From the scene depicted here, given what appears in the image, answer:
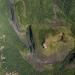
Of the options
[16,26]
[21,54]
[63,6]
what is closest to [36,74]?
[21,54]

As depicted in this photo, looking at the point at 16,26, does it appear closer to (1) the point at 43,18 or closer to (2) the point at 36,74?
(1) the point at 43,18

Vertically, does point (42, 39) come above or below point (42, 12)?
below

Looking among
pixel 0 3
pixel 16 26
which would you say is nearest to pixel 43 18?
pixel 16 26

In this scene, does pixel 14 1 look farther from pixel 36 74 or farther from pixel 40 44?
pixel 36 74

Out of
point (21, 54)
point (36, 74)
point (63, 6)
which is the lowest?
point (36, 74)

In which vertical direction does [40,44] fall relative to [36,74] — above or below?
above

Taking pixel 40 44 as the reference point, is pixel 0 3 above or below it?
above
